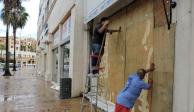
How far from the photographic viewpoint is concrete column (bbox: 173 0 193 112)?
235 inches

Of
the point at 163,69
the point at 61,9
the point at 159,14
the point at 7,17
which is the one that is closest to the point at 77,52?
the point at 61,9

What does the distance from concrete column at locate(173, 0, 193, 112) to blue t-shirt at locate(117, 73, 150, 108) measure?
92 centimetres

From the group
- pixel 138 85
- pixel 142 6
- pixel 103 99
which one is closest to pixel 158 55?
pixel 138 85

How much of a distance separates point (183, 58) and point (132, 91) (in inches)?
60.8

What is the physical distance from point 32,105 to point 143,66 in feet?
19.4

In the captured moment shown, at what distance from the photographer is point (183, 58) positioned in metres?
6.11

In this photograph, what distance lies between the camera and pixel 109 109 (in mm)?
10742

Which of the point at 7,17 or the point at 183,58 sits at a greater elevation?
the point at 7,17

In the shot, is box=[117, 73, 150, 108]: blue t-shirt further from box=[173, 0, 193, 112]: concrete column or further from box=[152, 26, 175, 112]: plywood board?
box=[173, 0, 193, 112]: concrete column

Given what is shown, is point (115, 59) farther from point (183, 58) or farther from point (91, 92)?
point (183, 58)

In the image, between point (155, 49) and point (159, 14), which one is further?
point (155, 49)

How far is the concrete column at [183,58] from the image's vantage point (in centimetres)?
597

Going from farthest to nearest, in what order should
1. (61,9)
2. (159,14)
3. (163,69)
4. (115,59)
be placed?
1. (61,9)
2. (115,59)
3. (159,14)
4. (163,69)

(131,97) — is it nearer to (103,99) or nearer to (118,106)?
(118,106)
